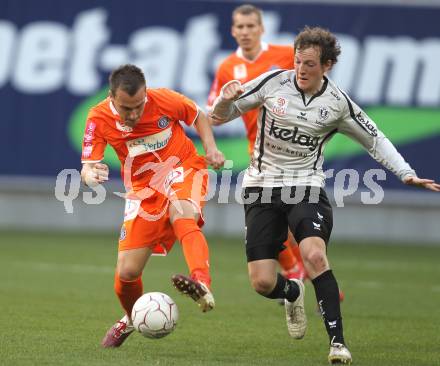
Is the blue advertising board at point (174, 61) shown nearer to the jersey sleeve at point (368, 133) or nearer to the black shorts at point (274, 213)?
the black shorts at point (274, 213)

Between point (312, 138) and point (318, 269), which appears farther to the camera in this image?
point (312, 138)

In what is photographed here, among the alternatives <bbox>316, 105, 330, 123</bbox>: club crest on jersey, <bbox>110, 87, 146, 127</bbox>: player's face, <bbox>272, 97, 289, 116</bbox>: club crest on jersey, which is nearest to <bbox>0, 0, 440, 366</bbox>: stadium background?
<bbox>272, 97, 289, 116</bbox>: club crest on jersey

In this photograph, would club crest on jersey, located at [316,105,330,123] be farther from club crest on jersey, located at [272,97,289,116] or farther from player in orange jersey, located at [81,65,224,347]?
player in orange jersey, located at [81,65,224,347]

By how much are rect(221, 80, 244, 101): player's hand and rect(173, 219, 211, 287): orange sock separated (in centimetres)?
92

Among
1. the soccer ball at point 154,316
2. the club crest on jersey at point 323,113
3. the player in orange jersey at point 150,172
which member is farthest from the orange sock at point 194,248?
the club crest on jersey at point 323,113

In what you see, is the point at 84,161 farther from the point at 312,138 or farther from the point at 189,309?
the point at 189,309

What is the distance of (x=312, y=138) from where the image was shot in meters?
7.73

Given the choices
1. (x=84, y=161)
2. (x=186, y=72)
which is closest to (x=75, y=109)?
(x=186, y=72)

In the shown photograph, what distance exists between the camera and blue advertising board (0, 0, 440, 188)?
58.6 feet

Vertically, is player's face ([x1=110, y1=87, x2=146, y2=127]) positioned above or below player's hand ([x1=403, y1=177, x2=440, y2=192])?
above

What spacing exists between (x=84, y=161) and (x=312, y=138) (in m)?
1.69

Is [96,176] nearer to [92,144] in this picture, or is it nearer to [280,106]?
[92,144]

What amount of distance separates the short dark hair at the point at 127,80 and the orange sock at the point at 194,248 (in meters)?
1.02

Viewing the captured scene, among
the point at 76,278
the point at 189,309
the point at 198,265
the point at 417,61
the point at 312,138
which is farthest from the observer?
the point at 417,61
